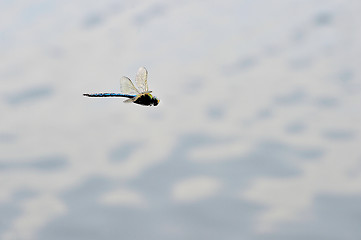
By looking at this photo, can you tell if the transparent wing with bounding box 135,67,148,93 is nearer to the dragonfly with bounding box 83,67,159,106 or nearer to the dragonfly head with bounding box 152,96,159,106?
the dragonfly with bounding box 83,67,159,106

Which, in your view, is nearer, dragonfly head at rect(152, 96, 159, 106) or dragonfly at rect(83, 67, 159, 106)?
dragonfly at rect(83, 67, 159, 106)

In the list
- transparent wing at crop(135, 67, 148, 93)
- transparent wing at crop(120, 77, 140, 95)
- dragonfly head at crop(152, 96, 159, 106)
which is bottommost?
dragonfly head at crop(152, 96, 159, 106)

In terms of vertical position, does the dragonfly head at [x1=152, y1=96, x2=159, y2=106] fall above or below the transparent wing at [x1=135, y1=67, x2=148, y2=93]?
below

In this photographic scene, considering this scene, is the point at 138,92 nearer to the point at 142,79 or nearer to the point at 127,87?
the point at 127,87

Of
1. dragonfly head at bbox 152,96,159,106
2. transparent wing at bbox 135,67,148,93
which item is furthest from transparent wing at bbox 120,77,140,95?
→ dragonfly head at bbox 152,96,159,106

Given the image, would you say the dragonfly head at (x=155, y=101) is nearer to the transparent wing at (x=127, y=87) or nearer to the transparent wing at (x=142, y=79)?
the transparent wing at (x=127, y=87)

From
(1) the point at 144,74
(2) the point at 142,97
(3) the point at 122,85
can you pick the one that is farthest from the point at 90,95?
(1) the point at 144,74

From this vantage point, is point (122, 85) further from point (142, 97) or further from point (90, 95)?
point (90, 95)

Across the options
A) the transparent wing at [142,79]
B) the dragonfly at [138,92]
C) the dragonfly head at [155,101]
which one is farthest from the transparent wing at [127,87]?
the dragonfly head at [155,101]

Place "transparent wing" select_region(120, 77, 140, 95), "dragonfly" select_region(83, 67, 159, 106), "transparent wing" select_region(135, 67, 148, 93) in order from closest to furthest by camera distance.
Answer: "dragonfly" select_region(83, 67, 159, 106) < "transparent wing" select_region(120, 77, 140, 95) < "transparent wing" select_region(135, 67, 148, 93)
